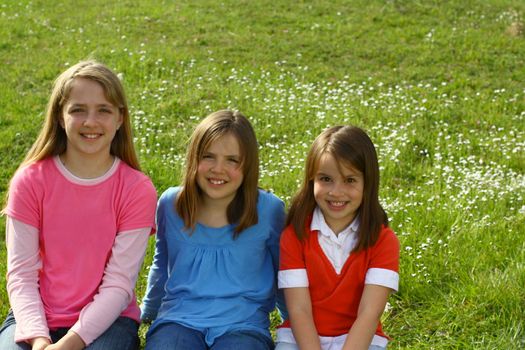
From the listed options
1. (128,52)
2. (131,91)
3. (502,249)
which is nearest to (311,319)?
(502,249)

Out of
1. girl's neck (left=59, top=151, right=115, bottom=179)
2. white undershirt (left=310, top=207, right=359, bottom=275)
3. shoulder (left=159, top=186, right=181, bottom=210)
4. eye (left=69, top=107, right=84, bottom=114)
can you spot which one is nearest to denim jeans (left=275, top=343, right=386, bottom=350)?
white undershirt (left=310, top=207, right=359, bottom=275)

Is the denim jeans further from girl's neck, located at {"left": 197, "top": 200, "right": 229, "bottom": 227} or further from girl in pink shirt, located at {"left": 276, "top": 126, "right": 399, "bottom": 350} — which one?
girl's neck, located at {"left": 197, "top": 200, "right": 229, "bottom": 227}

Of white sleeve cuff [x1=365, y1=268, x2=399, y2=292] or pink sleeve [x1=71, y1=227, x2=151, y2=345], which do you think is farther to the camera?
white sleeve cuff [x1=365, y1=268, x2=399, y2=292]

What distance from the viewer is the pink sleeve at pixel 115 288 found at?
144 inches

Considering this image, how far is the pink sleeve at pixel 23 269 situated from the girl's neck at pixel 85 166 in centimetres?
34

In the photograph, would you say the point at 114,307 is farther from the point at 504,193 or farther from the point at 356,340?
the point at 504,193

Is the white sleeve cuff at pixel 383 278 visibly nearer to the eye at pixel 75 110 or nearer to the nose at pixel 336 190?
the nose at pixel 336 190

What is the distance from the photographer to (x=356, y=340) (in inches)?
146

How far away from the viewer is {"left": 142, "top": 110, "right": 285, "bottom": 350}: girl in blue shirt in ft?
12.7

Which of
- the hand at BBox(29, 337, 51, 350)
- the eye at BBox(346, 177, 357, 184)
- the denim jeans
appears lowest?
the denim jeans

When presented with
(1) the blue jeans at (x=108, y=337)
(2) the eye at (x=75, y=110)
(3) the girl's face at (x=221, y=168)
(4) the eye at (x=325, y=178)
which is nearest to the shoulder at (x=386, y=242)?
(4) the eye at (x=325, y=178)

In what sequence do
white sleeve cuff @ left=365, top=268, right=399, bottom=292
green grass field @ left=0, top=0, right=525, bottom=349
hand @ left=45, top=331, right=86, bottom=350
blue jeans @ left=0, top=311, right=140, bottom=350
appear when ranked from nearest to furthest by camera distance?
1. hand @ left=45, top=331, right=86, bottom=350
2. blue jeans @ left=0, top=311, right=140, bottom=350
3. white sleeve cuff @ left=365, top=268, right=399, bottom=292
4. green grass field @ left=0, top=0, right=525, bottom=349

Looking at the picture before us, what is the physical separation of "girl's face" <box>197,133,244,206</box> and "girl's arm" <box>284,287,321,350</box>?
579 mm

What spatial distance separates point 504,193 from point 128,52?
519 cm
